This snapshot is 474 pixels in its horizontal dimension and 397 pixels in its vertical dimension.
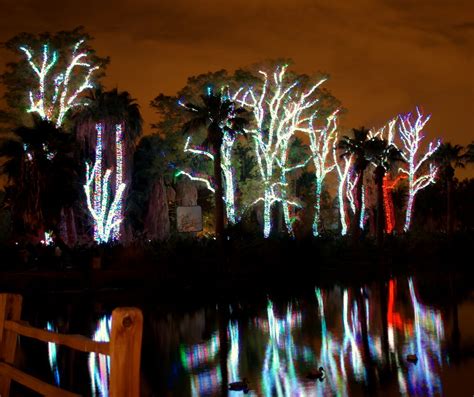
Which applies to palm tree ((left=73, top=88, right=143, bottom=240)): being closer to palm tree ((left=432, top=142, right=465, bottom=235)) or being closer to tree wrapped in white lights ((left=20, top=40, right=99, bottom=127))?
tree wrapped in white lights ((left=20, top=40, right=99, bottom=127))

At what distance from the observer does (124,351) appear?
14.0 ft

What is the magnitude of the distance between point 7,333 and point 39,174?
1091 inches

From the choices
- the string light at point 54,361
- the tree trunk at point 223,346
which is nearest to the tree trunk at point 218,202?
the tree trunk at point 223,346

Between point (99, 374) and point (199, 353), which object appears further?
point (199, 353)

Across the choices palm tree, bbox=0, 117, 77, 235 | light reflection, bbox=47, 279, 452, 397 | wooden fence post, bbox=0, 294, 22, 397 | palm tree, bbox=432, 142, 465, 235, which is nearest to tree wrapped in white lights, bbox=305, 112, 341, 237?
palm tree, bbox=432, 142, 465, 235

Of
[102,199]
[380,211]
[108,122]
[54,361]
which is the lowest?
[54,361]

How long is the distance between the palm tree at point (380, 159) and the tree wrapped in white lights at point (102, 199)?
17.7 meters

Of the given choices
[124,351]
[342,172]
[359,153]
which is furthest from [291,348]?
[342,172]

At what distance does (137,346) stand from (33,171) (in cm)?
3022

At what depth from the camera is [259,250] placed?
115 feet

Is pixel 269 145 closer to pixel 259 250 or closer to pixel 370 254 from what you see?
pixel 370 254

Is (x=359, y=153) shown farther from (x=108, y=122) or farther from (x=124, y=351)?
(x=124, y=351)

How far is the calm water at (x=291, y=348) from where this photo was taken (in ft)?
32.7

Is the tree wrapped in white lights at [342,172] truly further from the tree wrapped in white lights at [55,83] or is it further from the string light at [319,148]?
the tree wrapped in white lights at [55,83]
